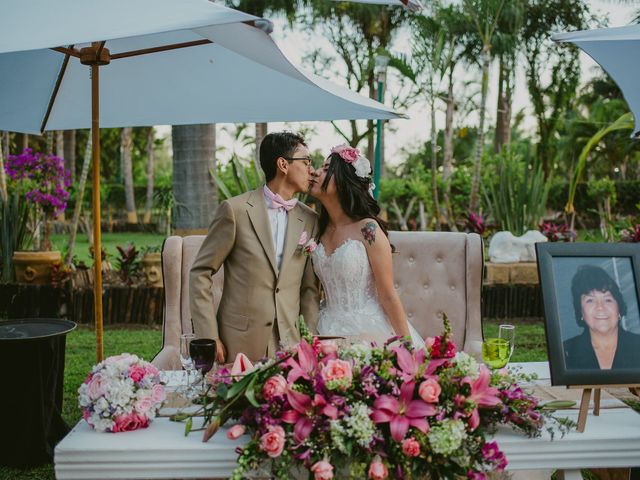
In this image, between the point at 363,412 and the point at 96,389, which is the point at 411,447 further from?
the point at 96,389

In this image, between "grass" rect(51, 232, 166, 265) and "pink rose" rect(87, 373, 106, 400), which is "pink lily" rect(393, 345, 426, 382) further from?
"grass" rect(51, 232, 166, 265)

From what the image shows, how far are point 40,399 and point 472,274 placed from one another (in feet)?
8.83

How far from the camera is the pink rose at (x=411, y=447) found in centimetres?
187

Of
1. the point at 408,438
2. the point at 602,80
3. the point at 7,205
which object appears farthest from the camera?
the point at 602,80

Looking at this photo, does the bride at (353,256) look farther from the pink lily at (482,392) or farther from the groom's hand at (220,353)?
the pink lily at (482,392)

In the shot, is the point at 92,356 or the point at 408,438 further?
the point at 92,356

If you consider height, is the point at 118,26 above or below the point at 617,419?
above

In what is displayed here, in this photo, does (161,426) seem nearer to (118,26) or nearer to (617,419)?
(118,26)

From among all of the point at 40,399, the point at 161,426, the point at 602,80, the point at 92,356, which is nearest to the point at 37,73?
the point at 40,399

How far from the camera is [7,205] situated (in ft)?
26.5

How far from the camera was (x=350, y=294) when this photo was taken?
3865mm

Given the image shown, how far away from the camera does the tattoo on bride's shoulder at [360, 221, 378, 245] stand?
3734 mm

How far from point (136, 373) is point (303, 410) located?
655 millimetres

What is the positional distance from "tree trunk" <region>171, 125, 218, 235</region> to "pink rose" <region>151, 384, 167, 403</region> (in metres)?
5.95
